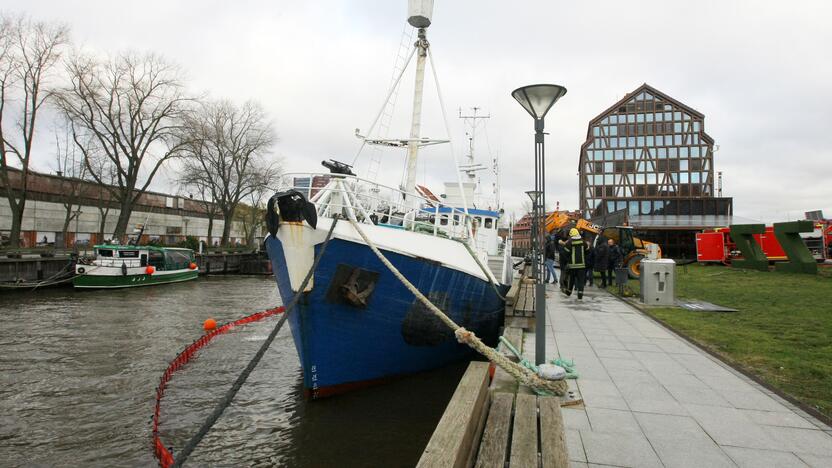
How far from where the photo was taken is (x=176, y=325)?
47.0ft

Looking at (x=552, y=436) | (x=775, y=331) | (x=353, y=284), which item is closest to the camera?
(x=552, y=436)

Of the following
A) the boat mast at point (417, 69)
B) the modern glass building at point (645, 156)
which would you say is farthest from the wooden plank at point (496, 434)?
the modern glass building at point (645, 156)

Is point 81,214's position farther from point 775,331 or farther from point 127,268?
point 775,331

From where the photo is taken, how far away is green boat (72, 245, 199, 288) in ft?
74.5

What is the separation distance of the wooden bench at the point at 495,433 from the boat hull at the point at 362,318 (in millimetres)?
2911

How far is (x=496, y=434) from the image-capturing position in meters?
3.15

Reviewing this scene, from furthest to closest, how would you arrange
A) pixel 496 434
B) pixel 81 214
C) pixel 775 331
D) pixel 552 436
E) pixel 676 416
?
pixel 81 214, pixel 775 331, pixel 676 416, pixel 496 434, pixel 552 436

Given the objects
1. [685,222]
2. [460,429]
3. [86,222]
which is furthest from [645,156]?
[460,429]

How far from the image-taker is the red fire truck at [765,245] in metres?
24.6

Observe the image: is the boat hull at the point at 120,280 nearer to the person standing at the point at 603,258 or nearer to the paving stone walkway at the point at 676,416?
the person standing at the point at 603,258

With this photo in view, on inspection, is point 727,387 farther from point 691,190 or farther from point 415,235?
point 691,190

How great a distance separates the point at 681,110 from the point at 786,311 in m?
59.8

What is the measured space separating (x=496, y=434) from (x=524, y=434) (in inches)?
7.6

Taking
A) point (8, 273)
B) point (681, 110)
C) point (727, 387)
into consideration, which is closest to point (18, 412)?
point (727, 387)
